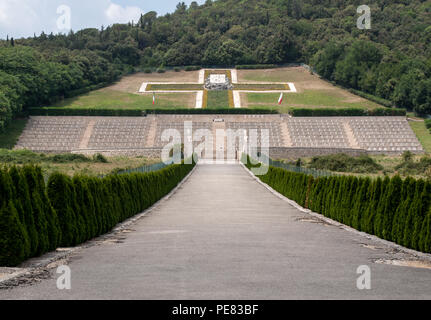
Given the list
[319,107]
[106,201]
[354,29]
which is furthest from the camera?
[354,29]

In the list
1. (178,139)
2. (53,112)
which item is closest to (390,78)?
(178,139)

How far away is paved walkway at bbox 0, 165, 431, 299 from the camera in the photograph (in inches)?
282

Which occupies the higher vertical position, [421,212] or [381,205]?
[421,212]

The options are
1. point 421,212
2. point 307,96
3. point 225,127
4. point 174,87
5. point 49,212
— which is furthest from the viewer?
point 174,87

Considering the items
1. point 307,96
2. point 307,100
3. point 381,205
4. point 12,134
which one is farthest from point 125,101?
point 381,205

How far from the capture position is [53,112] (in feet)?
282

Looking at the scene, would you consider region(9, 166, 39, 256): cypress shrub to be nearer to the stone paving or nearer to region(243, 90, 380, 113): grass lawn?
the stone paving

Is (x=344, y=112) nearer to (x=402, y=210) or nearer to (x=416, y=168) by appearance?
(x=416, y=168)

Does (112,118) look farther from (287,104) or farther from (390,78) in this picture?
(390,78)

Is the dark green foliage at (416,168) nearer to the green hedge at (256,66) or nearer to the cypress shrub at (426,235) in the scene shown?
the cypress shrub at (426,235)

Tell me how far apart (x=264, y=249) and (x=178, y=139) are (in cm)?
7162

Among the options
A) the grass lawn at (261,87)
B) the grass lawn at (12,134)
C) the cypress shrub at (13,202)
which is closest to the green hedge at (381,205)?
the cypress shrub at (13,202)

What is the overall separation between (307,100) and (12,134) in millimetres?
47492

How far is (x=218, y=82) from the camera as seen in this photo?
117m
